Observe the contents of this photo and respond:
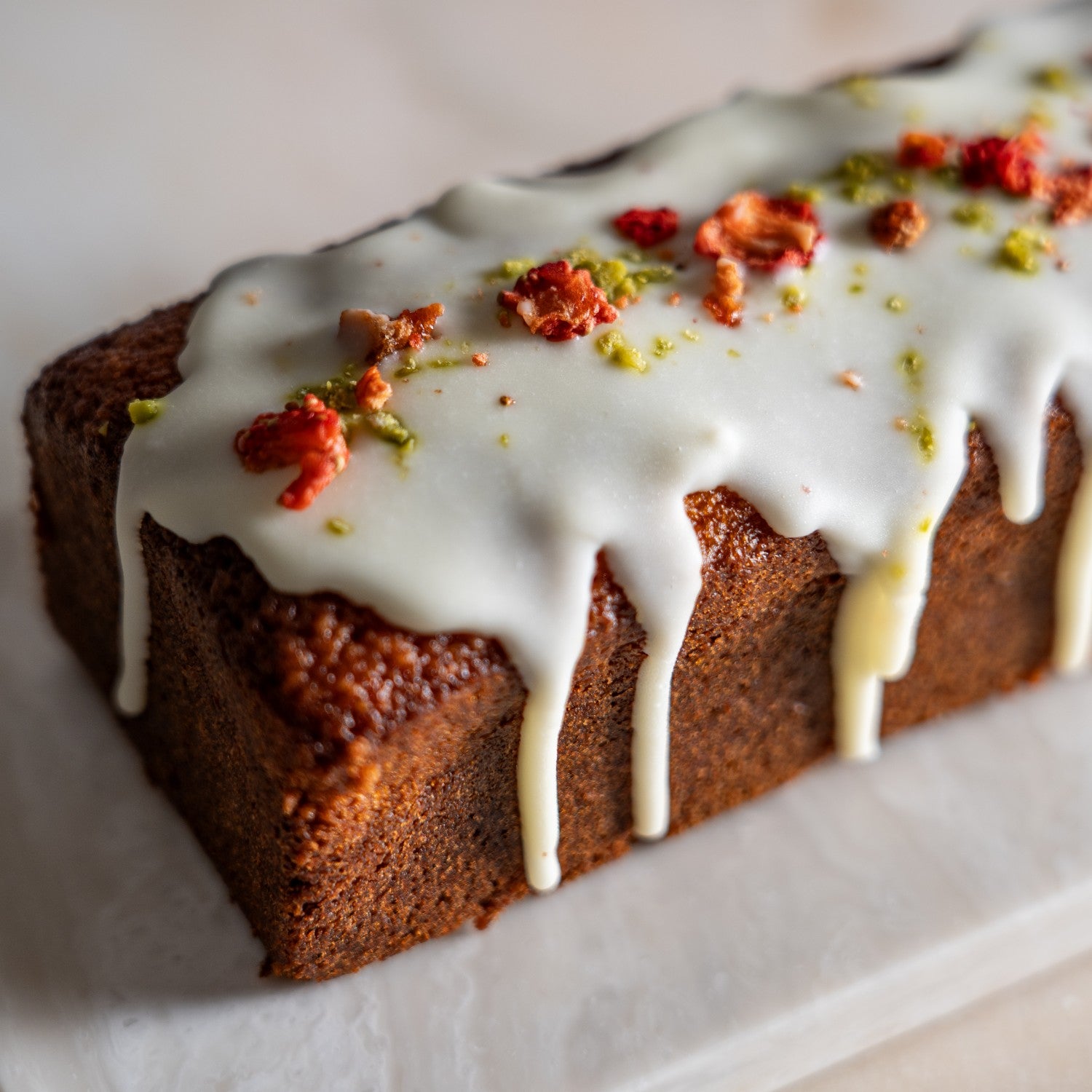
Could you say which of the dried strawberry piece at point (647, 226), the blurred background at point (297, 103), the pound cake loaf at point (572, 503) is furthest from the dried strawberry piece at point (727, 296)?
the blurred background at point (297, 103)

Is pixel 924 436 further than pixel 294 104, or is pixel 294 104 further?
pixel 294 104

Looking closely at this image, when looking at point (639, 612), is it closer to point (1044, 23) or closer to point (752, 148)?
point (752, 148)

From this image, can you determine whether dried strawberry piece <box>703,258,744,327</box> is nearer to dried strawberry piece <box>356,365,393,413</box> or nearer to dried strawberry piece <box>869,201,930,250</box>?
dried strawberry piece <box>869,201,930,250</box>

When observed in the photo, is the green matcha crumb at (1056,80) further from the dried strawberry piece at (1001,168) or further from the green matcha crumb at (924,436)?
the green matcha crumb at (924,436)

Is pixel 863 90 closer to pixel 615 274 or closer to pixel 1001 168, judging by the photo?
pixel 1001 168

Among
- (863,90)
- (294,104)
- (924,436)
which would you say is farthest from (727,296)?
(294,104)

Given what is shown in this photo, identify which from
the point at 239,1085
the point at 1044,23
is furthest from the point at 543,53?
the point at 239,1085

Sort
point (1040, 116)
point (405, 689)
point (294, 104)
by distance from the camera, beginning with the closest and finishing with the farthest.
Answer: point (405, 689), point (1040, 116), point (294, 104)

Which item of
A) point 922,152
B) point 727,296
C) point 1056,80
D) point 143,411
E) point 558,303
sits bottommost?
point 1056,80
